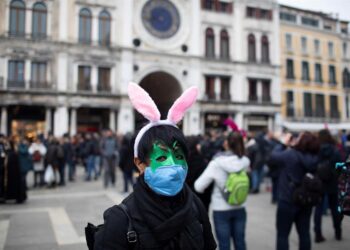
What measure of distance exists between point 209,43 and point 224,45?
1.58 meters

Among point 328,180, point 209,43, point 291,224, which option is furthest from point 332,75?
point 291,224

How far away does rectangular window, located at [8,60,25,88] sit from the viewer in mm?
21797

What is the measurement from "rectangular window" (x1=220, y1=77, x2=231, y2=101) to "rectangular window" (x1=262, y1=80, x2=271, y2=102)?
3.90 meters

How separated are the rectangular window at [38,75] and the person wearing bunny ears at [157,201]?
22.9 metres

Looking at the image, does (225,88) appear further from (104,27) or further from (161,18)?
(104,27)

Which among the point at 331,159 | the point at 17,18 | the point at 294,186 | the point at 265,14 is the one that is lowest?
the point at 294,186

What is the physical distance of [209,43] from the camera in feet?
93.2

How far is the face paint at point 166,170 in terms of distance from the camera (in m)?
1.65

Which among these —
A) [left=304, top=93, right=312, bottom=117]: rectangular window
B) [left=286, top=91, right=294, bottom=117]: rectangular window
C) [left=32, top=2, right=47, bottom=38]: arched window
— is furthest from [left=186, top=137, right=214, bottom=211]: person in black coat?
[left=304, top=93, right=312, bottom=117]: rectangular window

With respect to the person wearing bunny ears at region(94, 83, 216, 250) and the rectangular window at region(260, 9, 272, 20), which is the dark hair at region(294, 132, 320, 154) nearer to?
the person wearing bunny ears at region(94, 83, 216, 250)

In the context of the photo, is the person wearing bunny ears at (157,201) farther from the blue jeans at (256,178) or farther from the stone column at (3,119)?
the stone column at (3,119)

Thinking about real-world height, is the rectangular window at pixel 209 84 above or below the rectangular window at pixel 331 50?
below

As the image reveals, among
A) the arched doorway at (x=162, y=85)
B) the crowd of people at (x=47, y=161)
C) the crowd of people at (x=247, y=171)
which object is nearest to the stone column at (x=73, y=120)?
the arched doorway at (x=162, y=85)

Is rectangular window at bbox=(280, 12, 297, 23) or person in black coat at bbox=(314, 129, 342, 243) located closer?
person in black coat at bbox=(314, 129, 342, 243)
